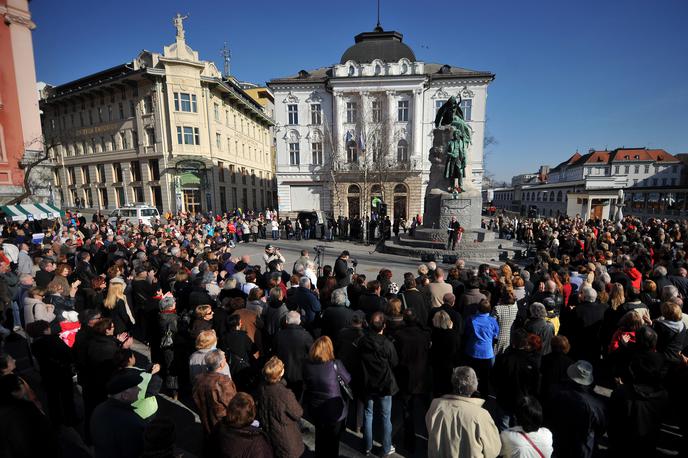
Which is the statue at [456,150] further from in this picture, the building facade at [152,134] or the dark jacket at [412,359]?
the building facade at [152,134]

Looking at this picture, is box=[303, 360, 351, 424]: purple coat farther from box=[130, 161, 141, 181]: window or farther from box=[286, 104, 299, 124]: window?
box=[130, 161, 141, 181]: window

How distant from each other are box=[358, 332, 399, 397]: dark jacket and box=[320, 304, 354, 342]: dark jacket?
1.03 m

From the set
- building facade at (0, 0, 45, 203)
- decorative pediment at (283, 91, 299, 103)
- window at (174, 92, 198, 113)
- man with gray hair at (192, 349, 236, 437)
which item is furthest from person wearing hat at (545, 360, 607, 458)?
window at (174, 92, 198, 113)

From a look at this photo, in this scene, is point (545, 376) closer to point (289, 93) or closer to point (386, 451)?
point (386, 451)

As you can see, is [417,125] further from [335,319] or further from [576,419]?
[576,419]

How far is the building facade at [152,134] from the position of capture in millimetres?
32125

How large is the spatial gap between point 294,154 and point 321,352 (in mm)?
32873

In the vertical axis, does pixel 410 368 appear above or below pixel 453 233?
below

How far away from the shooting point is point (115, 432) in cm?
260

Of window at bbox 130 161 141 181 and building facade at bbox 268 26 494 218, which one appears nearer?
building facade at bbox 268 26 494 218

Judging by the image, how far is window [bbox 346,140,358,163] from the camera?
111ft

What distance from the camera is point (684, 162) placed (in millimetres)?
70562

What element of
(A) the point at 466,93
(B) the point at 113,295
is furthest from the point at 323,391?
(A) the point at 466,93

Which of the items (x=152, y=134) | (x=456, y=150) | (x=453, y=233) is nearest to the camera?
(x=453, y=233)
